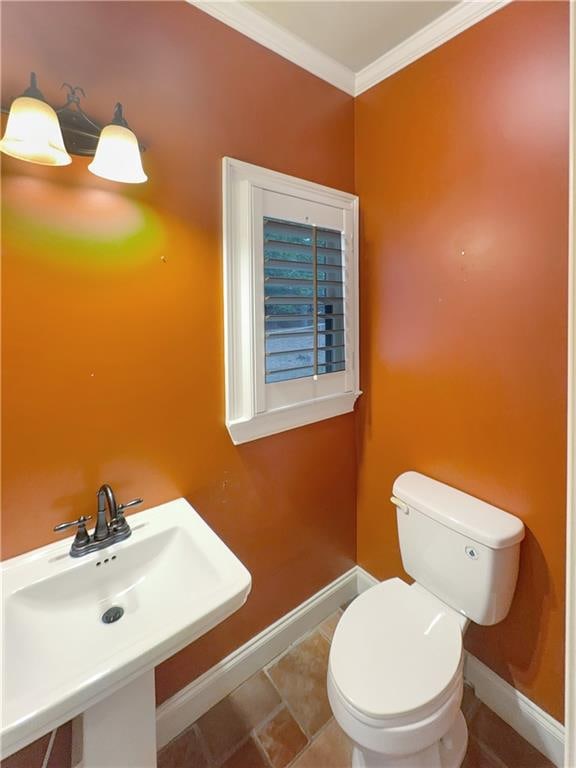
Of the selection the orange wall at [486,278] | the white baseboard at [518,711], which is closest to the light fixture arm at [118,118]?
the orange wall at [486,278]

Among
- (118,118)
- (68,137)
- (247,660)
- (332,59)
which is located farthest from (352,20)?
(247,660)

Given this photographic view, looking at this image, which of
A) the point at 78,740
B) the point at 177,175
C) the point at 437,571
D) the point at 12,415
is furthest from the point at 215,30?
the point at 78,740

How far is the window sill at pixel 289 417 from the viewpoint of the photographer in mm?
1342

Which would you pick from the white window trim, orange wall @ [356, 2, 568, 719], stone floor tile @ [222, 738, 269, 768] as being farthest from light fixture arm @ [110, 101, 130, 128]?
stone floor tile @ [222, 738, 269, 768]

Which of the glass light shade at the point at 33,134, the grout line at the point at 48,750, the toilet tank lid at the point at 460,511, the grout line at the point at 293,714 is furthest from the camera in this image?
the grout line at the point at 293,714

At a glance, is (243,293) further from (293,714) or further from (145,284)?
(293,714)

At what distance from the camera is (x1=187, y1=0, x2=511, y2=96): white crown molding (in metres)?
1.21

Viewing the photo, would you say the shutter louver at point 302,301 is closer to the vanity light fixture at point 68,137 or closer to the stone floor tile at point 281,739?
the vanity light fixture at point 68,137

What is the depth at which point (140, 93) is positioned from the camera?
3.52 feet

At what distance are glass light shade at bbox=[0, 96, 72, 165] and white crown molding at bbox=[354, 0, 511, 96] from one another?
4.30 feet

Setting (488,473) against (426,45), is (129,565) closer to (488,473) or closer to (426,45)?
(488,473)

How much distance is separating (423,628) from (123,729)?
0.90 meters

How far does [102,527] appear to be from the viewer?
1.03 metres

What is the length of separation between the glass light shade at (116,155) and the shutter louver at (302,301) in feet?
1.62
